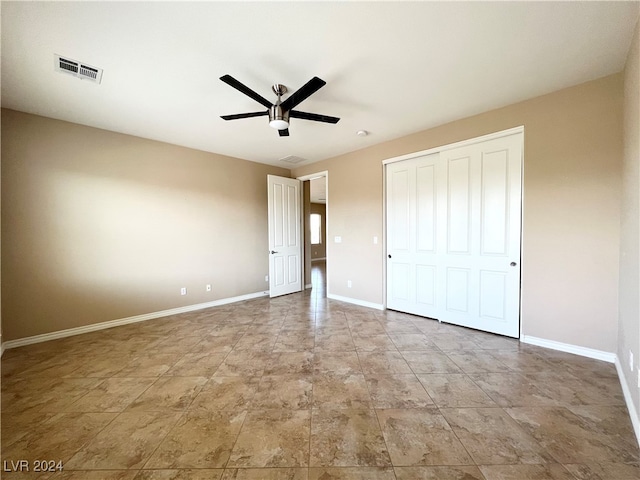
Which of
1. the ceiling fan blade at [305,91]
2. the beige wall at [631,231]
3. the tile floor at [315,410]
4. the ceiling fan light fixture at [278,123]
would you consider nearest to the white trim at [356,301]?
the tile floor at [315,410]

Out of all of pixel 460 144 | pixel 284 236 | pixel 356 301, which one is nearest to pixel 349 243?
pixel 356 301

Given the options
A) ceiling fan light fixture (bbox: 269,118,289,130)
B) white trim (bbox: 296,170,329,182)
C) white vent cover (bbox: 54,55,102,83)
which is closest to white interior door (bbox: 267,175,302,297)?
white trim (bbox: 296,170,329,182)

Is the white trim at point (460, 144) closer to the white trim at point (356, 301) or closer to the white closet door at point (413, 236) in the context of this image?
the white closet door at point (413, 236)

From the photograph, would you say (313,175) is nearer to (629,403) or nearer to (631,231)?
(631,231)

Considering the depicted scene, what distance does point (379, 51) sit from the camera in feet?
6.38

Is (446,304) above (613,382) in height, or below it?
above

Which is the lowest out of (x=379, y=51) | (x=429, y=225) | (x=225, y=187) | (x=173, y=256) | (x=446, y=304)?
(x=446, y=304)

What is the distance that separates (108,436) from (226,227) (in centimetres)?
345

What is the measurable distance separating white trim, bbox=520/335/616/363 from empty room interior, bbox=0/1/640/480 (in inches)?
0.6

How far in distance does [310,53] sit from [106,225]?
3.56m

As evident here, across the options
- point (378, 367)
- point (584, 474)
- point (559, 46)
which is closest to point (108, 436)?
point (378, 367)

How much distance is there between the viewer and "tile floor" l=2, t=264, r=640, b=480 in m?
1.34

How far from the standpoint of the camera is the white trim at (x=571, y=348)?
91.7 inches

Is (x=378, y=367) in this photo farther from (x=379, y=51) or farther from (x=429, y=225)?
(x=379, y=51)
